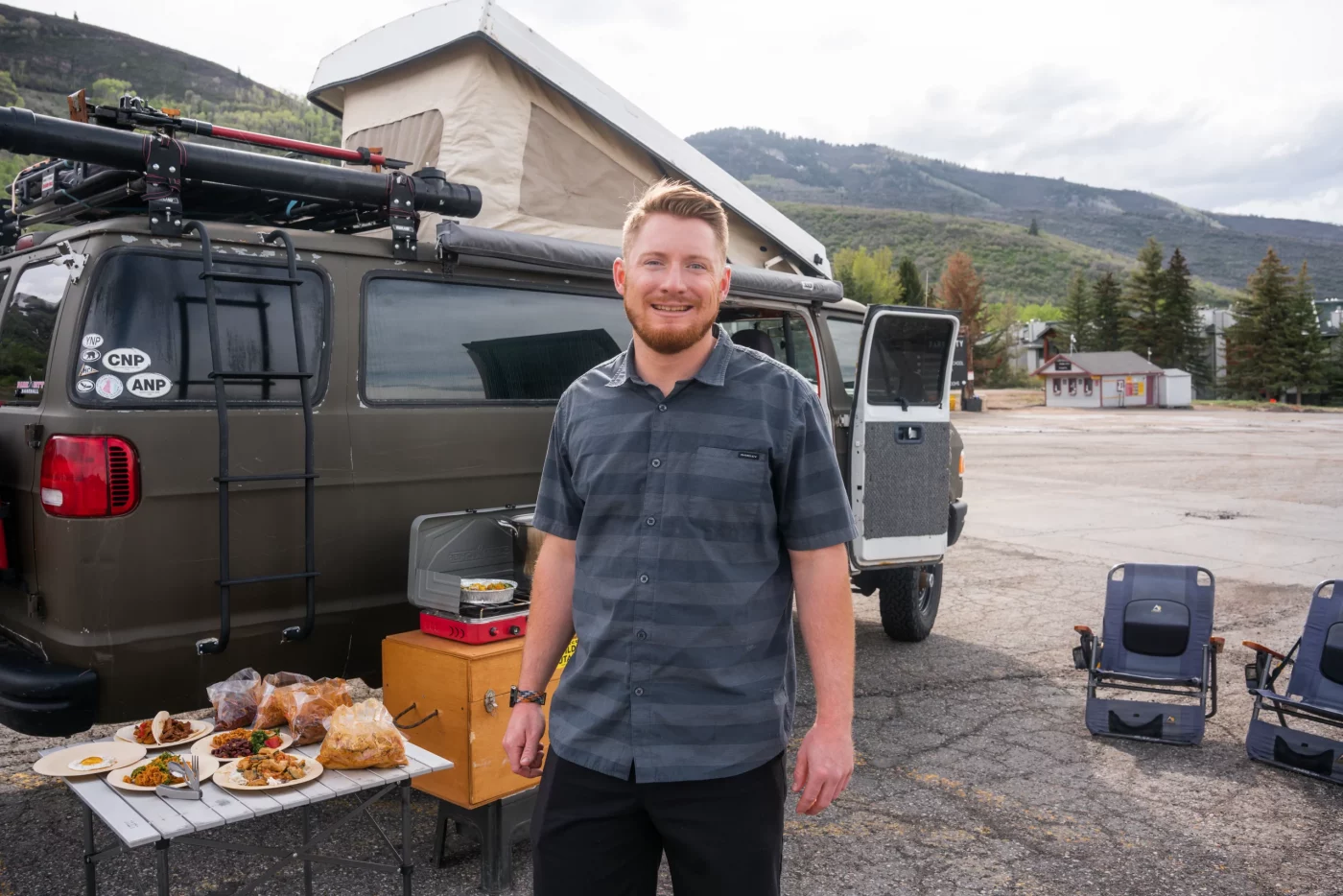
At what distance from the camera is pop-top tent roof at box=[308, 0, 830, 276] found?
206 inches

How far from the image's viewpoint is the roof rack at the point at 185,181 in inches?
129

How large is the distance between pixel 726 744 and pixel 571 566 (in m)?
0.51

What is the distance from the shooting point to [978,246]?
536 feet

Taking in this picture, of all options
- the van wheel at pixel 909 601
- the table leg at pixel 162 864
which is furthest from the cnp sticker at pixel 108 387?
the van wheel at pixel 909 601

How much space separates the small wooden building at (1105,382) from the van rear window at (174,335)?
2698 inches

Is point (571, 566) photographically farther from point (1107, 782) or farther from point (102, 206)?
point (1107, 782)

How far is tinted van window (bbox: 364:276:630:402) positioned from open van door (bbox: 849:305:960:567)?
165 cm

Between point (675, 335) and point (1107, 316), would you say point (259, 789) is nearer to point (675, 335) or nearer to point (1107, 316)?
point (675, 335)

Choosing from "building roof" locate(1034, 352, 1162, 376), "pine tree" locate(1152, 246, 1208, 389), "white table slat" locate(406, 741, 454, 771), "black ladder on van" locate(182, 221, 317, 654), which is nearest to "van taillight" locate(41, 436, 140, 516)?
"black ladder on van" locate(182, 221, 317, 654)

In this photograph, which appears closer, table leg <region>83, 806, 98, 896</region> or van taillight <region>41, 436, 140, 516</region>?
table leg <region>83, 806, 98, 896</region>

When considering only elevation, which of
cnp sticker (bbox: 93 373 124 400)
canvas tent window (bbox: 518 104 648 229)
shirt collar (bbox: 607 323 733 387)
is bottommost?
cnp sticker (bbox: 93 373 124 400)

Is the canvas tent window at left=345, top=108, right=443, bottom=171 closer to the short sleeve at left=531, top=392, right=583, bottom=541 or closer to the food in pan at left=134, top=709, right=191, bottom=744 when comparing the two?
the food in pan at left=134, top=709, right=191, bottom=744

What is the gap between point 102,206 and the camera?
12.3ft

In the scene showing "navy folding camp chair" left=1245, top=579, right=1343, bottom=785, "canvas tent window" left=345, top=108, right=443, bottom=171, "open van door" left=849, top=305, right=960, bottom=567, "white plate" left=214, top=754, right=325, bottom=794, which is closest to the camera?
"white plate" left=214, top=754, right=325, bottom=794
